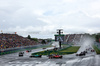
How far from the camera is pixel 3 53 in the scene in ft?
172

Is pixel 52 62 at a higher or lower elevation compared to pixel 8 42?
lower

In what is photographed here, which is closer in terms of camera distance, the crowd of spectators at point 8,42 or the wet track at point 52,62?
the wet track at point 52,62

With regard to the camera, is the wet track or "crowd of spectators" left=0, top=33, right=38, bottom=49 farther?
"crowd of spectators" left=0, top=33, right=38, bottom=49

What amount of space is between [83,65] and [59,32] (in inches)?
1808

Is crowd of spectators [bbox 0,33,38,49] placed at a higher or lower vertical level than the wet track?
higher

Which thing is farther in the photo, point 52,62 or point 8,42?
point 8,42

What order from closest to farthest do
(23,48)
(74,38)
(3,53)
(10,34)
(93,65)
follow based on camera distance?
(93,65) → (3,53) → (23,48) → (10,34) → (74,38)

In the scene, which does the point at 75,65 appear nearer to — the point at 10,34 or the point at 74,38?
the point at 10,34

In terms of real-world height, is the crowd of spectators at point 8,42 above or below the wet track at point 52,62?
above

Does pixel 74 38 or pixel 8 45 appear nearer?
pixel 8 45

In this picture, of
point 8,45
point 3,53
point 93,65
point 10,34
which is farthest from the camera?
point 10,34

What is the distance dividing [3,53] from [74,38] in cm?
12310

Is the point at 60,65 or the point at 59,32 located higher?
the point at 59,32

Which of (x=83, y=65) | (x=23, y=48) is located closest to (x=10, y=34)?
(x=23, y=48)
